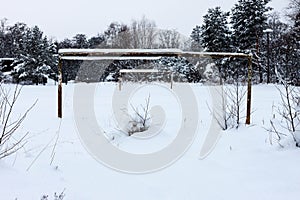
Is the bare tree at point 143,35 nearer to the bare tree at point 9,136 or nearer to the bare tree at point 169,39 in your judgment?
the bare tree at point 169,39

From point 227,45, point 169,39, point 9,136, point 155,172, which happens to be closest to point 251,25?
point 227,45

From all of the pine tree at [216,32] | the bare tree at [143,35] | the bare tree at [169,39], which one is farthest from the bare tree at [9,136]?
the bare tree at [169,39]

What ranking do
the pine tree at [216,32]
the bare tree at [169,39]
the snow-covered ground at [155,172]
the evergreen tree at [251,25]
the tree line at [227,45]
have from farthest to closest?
the bare tree at [169,39] < the pine tree at [216,32] < the evergreen tree at [251,25] < the tree line at [227,45] < the snow-covered ground at [155,172]

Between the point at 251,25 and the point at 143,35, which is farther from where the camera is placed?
the point at 143,35

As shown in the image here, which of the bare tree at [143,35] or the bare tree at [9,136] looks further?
the bare tree at [143,35]

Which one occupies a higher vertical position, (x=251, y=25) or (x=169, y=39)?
(x=169, y=39)

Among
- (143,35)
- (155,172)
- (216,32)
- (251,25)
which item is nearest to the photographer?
(155,172)

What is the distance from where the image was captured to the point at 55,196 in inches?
84.8

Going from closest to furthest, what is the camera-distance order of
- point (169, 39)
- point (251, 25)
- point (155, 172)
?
point (155, 172) < point (251, 25) < point (169, 39)

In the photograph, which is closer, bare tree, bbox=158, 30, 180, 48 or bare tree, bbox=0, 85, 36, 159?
bare tree, bbox=0, 85, 36, 159

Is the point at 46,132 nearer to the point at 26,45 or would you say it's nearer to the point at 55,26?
the point at 26,45

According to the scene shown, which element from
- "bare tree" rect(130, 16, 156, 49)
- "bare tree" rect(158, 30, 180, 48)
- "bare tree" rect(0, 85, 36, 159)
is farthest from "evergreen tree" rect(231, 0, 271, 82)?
"bare tree" rect(0, 85, 36, 159)

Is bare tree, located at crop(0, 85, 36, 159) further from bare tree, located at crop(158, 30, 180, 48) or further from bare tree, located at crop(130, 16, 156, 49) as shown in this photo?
bare tree, located at crop(158, 30, 180, 48)

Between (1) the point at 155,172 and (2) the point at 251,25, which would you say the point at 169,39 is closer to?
(2) the point at 251,25
